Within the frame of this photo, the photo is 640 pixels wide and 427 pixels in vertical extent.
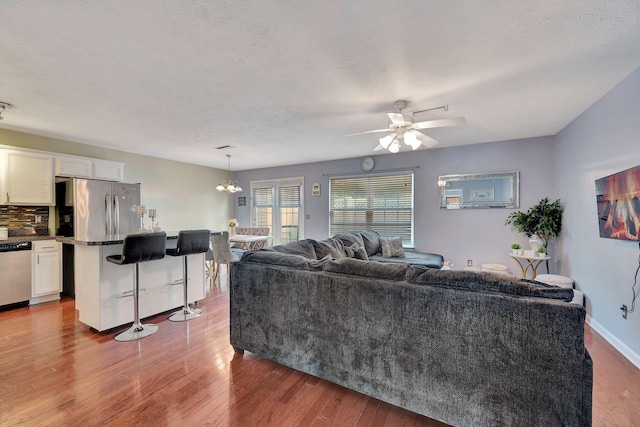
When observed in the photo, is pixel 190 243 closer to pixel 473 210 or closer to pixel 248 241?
pixel 248 241

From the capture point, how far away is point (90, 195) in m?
4.23

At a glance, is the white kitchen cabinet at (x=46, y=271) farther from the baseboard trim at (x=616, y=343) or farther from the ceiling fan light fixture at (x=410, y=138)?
the baseboard trim at (x=616, y=343)

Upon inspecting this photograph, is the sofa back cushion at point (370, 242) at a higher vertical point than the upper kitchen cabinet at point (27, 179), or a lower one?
lower

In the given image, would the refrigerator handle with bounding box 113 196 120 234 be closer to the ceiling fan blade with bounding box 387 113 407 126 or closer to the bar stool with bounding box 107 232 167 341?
the bar stool with bounding box 107 232 167 341

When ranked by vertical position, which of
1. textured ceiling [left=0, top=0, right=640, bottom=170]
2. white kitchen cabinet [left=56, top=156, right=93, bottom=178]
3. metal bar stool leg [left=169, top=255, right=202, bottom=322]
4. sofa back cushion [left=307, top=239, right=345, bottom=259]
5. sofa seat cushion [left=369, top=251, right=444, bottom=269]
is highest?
textured ceiling [left=0, top=0, right=640, bottom=170]

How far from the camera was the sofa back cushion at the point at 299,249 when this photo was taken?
8.97ft

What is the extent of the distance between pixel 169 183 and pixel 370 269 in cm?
577

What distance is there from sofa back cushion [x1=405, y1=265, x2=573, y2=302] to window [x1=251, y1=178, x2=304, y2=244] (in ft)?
16.9

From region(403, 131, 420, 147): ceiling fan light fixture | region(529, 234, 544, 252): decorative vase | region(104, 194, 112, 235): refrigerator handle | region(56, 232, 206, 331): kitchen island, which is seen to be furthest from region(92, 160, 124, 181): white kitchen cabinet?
region(529, 234, 544, 252): decorative vase

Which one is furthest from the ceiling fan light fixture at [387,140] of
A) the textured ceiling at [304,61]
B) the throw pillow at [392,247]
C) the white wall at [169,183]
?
the white wall at [169,183]

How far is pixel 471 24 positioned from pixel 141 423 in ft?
10.8

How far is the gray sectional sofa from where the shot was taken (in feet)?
4.35

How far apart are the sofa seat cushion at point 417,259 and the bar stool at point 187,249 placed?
8.62ft

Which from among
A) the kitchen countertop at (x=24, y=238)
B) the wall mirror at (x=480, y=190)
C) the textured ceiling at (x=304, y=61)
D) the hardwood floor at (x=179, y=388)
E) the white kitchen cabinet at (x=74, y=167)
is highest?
the textured ceiling at (x=304, y=61)
